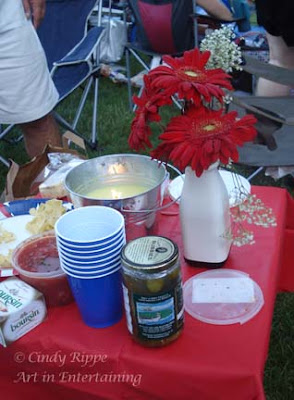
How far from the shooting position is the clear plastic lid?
1.07 metres

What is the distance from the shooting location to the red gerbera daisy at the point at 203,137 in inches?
39.1

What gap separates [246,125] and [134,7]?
→ 2.89m

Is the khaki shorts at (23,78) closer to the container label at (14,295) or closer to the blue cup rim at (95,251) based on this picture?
the container label at (14,295)

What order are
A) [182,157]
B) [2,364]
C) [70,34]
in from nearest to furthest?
[182,157]
[2,364]
[70,34]

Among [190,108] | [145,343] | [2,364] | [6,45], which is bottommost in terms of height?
[2,364]

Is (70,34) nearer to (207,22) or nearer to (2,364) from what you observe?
(207,22)

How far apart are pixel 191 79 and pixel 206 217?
302 millimetres

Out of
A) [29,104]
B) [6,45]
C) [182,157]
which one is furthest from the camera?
[29,104]

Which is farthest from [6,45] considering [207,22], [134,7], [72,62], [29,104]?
[207,22]

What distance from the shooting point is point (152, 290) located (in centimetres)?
93

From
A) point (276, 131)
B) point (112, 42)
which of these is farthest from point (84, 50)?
point (112, 42)

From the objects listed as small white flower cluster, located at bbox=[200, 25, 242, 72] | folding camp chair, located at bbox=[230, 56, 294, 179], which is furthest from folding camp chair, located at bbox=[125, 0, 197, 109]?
small white flower cluster, located at bbox=[200, 25, 242, 72]

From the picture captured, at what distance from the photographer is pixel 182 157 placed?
996mm

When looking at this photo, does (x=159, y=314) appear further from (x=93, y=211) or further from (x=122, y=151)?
(x=122, y=151)
